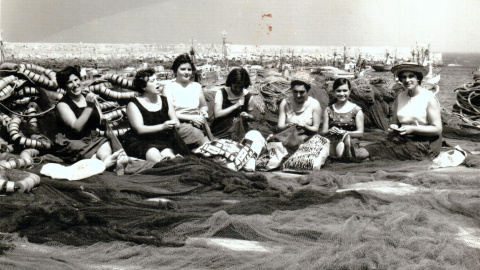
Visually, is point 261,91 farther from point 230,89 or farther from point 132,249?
point 132,249

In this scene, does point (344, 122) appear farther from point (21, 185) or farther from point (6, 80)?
point (6, 80)

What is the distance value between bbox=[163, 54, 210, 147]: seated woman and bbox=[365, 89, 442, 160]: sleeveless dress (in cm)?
196

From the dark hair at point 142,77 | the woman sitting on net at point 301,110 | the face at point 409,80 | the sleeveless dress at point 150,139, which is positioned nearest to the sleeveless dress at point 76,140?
the sleeveless dress at point 150,139

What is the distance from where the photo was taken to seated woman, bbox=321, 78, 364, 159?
534 cm

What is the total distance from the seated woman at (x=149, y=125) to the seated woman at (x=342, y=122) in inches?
68.1

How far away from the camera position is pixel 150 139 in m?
5.20

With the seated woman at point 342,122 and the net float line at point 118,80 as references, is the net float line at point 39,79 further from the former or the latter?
the seated woman at point 342,122

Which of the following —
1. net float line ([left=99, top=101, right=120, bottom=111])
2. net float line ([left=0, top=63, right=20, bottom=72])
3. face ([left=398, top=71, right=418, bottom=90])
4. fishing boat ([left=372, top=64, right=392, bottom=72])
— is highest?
net float line ([left=0, top=63, right=20, bottom=72])

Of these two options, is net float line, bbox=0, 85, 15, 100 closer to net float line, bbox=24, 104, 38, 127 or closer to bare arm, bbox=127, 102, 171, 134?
net float line, bbox=24, 104, 38, 127

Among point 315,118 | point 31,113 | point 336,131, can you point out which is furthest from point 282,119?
point 31,113

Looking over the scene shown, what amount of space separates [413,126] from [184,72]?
2.70m

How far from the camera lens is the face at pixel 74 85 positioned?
4.98m

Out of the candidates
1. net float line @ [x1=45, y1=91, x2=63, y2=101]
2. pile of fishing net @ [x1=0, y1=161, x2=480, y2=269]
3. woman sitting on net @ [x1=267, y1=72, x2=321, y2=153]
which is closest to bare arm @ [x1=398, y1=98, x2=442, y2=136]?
pile of fishing net @ [x1=0, y1=161, x2=480, y2=269]

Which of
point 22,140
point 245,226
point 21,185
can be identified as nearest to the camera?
point 245,226
